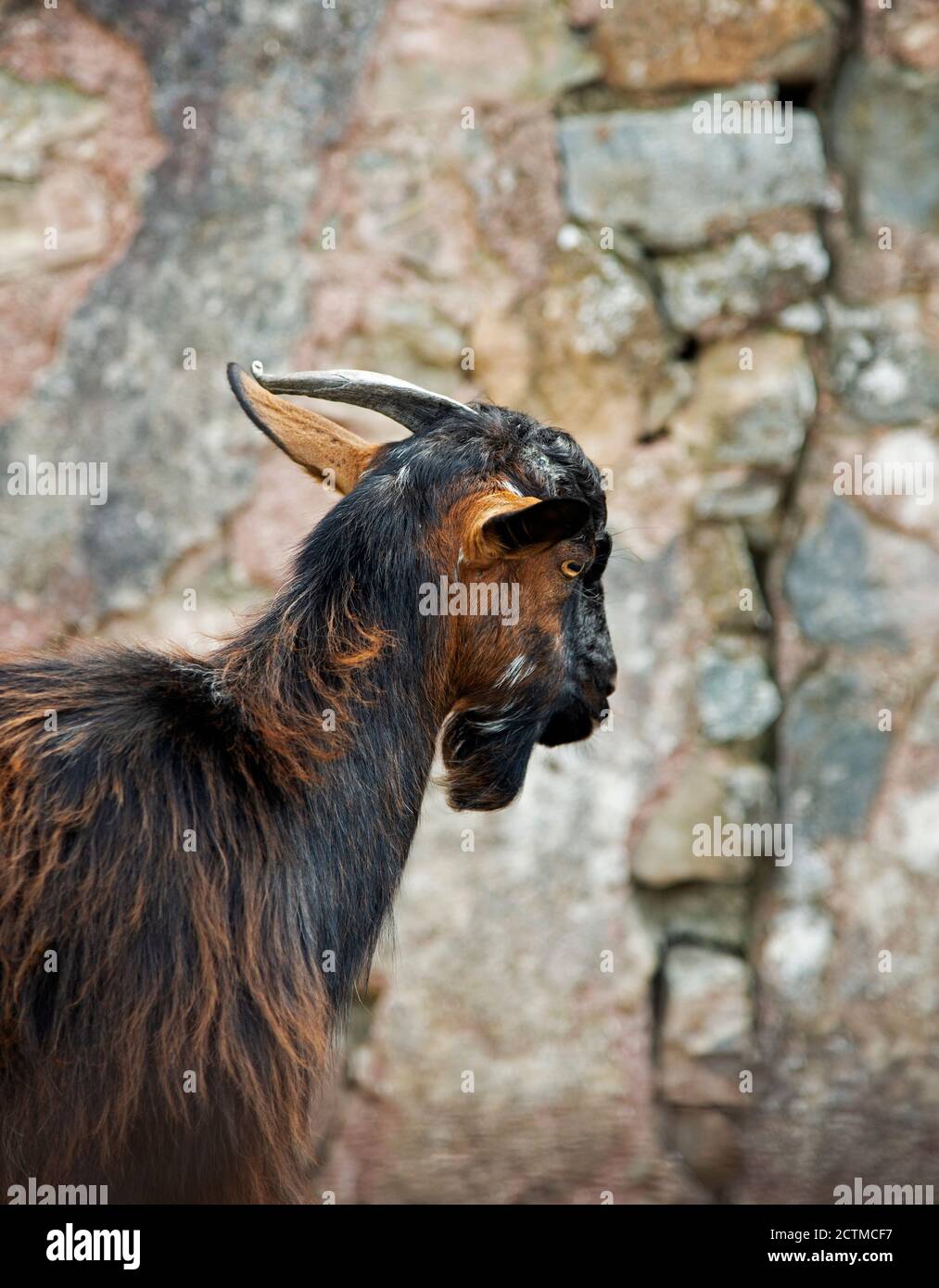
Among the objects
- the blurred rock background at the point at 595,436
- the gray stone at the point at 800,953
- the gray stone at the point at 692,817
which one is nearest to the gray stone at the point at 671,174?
the blurred rock background at the point at 595,436

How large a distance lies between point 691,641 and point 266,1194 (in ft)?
9.09

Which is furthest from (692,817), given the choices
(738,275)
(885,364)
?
(738,275)

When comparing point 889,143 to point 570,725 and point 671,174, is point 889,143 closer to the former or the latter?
point 671,174

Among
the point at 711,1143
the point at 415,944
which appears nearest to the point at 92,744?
the point at 415,944

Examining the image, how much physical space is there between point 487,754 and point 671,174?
2.64m

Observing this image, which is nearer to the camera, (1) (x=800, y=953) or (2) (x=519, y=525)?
(2) (x=519, y=525)

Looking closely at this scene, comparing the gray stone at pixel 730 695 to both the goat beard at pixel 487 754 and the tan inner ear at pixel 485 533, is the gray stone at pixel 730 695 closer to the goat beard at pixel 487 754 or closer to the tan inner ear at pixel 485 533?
the goat beard at pixel 487 754

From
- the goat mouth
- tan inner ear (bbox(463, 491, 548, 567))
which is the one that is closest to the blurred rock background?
the goat mouth

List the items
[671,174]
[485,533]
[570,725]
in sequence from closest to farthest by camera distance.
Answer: [485,533]
[570,725]
[671,174]

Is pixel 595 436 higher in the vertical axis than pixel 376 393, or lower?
higher

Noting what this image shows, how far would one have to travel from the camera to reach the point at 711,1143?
505 centimetres

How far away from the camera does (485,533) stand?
3168mm

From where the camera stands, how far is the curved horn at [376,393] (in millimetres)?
3355

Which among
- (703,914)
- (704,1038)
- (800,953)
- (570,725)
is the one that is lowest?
(704,1038)
